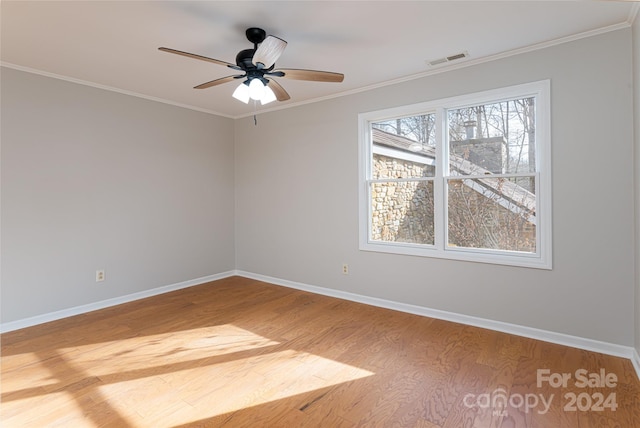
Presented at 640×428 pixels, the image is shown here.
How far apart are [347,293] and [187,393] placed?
2303 millimetres

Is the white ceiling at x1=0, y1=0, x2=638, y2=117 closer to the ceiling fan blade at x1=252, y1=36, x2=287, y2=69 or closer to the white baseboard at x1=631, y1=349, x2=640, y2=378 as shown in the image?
the ceiling fan blade at x1=252, y1=36, x2=287, y2=69

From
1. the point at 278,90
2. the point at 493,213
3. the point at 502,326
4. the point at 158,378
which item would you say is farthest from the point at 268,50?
the point at 502,326

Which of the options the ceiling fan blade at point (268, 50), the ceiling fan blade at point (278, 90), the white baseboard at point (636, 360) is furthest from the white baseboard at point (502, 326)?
the ceiling fan blade at point (268, 50)

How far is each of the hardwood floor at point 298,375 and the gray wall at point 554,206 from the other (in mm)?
304

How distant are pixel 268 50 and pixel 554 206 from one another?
261 centimetres

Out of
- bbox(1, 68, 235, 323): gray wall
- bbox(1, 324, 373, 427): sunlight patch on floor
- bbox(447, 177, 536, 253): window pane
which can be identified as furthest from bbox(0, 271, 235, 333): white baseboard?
bbox(447, 177, 536, 253): window pane

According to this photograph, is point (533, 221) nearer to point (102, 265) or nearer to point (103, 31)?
point (103, 31)

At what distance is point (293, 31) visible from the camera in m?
2.57

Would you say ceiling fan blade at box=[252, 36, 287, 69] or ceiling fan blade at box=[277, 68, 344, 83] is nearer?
ceiling fan blade at box=[252, 36, 287, 69]

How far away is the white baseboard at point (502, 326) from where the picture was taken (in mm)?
2623

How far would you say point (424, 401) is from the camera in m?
2.11

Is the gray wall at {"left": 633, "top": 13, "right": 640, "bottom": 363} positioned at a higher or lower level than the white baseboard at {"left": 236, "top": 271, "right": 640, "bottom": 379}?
higher

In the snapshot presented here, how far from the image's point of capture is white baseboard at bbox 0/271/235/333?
3262 millimetres

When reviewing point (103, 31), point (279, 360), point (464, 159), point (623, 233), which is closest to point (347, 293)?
point (279, 360)
